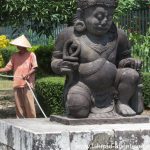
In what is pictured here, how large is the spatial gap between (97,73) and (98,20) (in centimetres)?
56

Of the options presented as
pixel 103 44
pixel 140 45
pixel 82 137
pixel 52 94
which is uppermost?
pixel 103 44

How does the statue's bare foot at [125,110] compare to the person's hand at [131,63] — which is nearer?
the statue's bare foot at [125,110]

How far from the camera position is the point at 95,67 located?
6570 mm

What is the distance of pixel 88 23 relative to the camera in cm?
663

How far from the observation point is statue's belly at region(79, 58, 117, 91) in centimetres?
A: 656

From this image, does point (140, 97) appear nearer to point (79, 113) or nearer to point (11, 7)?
point (79, 113)

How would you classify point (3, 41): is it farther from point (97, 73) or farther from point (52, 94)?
point (97, 73)

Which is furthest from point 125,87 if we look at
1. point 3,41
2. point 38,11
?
point 3,41

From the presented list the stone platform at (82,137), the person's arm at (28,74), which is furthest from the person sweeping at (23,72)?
the stone platform at (82,137)

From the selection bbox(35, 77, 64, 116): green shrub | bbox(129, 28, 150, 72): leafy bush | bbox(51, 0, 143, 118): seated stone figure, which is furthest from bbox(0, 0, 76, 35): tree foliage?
bbox(51, 0, 143, 118): seated stone figure

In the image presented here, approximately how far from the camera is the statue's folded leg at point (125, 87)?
21.6 ft

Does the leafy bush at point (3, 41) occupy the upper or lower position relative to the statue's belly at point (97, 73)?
lower

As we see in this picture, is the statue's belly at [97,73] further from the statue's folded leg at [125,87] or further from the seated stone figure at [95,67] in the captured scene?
the statue's folded leg at [125,87]

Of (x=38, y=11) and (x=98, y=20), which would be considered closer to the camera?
(x=98, y=20)
